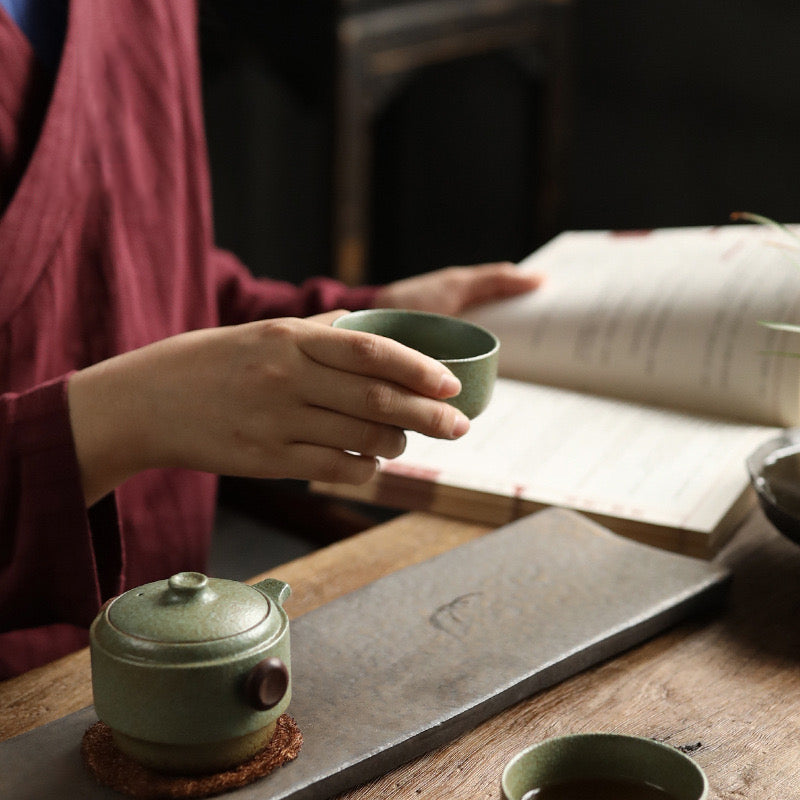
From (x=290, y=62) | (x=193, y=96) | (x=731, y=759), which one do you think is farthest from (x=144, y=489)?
(x=290, y=62)

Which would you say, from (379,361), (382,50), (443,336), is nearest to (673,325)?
(443,336)

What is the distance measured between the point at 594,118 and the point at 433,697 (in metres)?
2.51

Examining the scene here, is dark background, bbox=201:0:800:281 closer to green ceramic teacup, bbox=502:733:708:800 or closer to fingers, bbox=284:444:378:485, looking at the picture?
fingers, bbox=284:444:378:485

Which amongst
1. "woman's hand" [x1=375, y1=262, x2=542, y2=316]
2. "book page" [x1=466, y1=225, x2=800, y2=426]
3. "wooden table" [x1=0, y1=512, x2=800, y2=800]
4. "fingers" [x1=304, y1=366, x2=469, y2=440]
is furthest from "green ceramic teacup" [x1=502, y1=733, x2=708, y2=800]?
"woman's hand" [x1=375, y1=262, x2=542, y2=316]

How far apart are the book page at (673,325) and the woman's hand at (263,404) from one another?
454 millimetres

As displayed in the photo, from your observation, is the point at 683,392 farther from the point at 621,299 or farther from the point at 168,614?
the point at 168,614

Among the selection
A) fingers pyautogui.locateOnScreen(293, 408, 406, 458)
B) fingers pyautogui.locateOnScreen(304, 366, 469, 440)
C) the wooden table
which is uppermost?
fingers pyautogui.locateOnScreen(304, 366, 469, 440)

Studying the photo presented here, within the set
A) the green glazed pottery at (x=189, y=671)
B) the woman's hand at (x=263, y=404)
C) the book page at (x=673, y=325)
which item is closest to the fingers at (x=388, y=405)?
the woman's hand at (x=263, y=404)

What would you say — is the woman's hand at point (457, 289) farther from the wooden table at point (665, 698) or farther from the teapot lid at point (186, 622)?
the teapot lid at point (186, 622)

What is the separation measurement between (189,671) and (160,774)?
0.08m

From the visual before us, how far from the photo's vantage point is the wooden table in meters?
0.58

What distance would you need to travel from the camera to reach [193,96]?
1.14 meters

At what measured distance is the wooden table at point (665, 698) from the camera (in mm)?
583

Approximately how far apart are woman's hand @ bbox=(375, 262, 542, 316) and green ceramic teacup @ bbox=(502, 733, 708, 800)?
2.32ft
